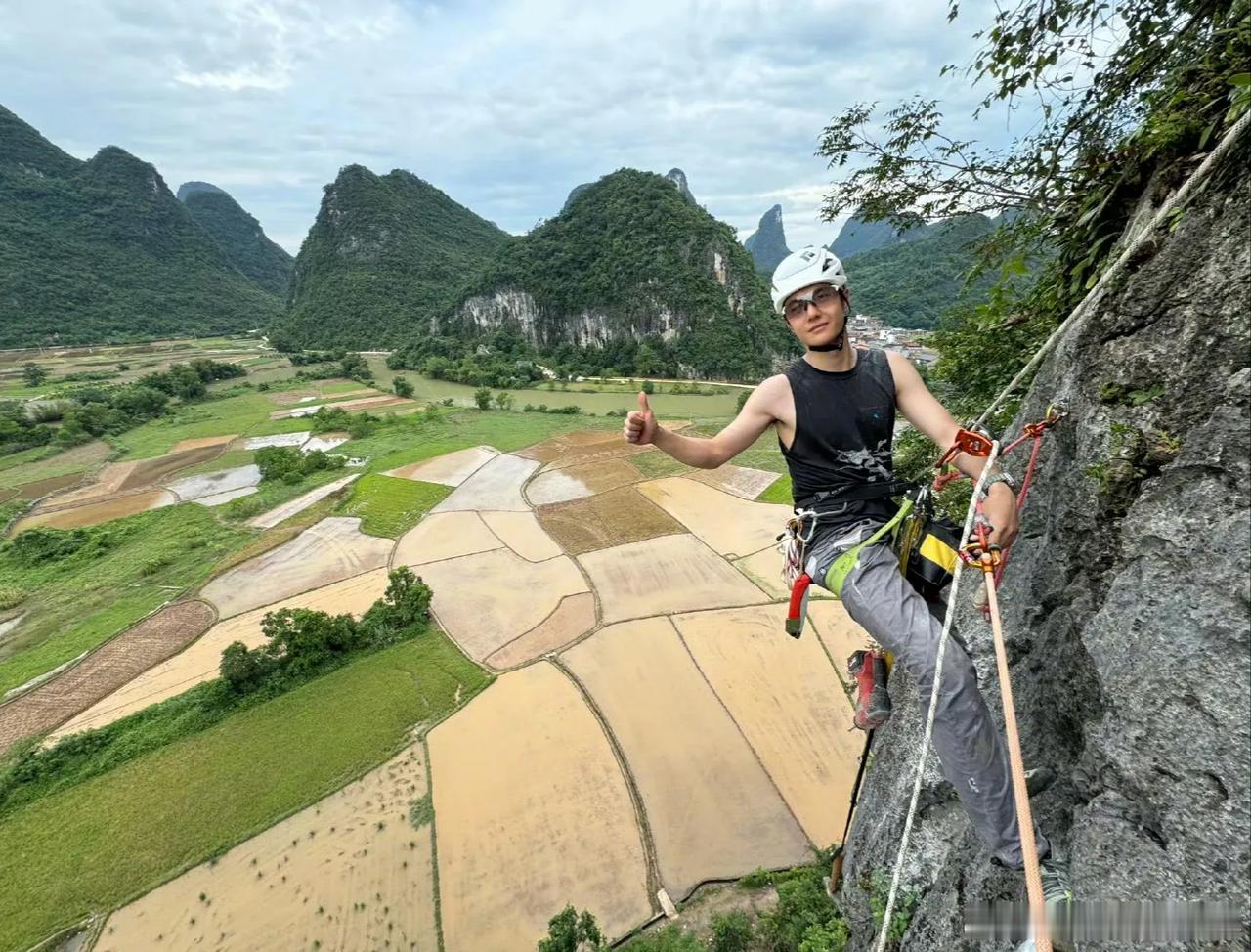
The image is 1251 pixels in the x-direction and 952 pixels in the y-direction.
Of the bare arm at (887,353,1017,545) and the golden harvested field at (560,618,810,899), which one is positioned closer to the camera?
the bare arm at (887,353,1017,545)

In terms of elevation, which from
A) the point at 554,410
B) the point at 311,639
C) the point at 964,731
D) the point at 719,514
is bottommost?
the point at 311,639

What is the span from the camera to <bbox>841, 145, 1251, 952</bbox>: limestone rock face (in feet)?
5.61

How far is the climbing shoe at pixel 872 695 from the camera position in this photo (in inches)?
137

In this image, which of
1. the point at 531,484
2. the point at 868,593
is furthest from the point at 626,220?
the point at 868,593

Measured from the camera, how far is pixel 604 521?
931 inches

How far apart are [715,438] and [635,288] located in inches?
2843

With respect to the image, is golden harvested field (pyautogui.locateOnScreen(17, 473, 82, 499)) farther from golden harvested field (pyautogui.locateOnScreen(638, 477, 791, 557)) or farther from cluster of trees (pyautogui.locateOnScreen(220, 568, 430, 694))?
golden harvested field (pyautogui.locateOnScreen(638, 477, 791, 557))

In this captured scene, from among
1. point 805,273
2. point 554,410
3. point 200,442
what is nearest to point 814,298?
point 805,273

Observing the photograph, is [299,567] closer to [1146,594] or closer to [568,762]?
[568,762]

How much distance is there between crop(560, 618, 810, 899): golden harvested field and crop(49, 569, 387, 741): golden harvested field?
8.14 meters

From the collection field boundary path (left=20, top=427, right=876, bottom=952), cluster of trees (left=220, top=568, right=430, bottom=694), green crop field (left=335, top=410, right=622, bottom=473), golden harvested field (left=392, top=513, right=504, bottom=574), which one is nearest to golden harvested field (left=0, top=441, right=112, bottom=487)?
green crop field (left=335, top=410, right=622, bottom=473)

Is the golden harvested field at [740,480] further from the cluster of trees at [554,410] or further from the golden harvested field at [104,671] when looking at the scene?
the golden harvested field at [104,671]

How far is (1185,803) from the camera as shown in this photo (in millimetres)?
1768

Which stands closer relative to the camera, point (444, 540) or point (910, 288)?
point (444, 540)
